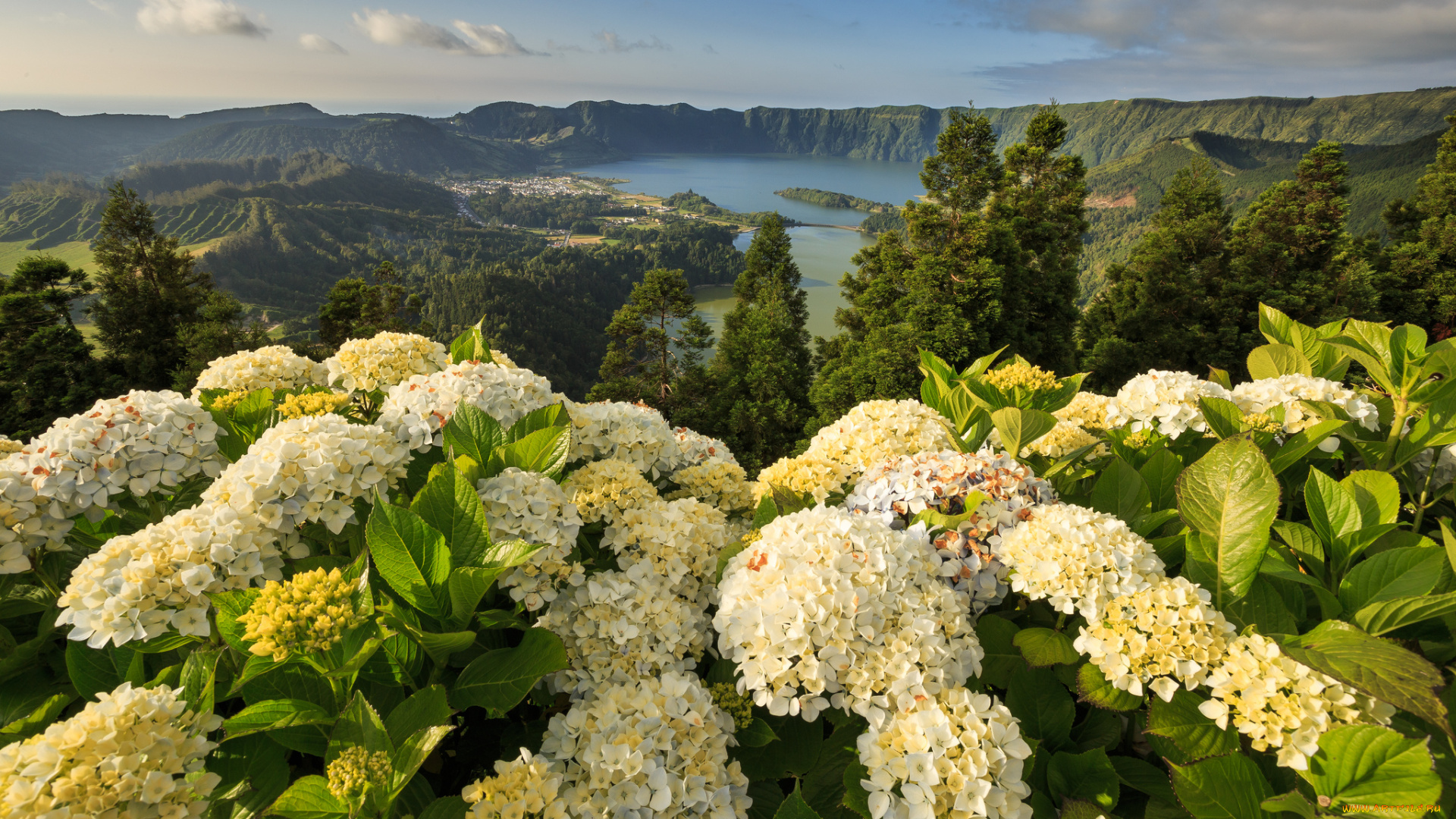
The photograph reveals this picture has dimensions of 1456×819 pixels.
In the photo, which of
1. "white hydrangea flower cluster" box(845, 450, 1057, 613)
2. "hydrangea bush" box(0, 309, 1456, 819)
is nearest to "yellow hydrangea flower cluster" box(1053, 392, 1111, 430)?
"hydrangea bush" box(0, 309, 1456, 819)

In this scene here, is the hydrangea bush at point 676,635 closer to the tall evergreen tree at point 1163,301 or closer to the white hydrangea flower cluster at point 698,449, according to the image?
the white hydrangea flower cluster at point 698,449

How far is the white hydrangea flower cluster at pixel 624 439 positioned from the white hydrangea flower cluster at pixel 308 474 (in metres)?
0.75

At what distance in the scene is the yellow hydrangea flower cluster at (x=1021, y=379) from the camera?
293cm

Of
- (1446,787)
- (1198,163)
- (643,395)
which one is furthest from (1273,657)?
(1198,163)

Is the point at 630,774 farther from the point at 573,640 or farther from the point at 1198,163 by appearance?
the point at 1198,163

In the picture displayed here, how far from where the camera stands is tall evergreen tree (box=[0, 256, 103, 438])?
99.6ft

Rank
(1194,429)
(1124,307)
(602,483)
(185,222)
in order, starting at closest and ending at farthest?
(602,483), (1194,429), (1124,307), (185,222)

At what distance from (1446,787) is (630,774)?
188cm

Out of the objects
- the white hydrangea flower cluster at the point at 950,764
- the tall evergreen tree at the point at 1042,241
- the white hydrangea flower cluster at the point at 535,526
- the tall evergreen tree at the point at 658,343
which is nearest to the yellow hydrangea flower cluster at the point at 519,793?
the white hydrangea flower cluster at the point at 535,526

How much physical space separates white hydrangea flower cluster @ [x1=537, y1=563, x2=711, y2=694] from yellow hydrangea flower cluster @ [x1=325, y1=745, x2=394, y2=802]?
20.8 inches

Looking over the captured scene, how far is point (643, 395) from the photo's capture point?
3744 cm

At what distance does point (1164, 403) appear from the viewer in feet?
9.02

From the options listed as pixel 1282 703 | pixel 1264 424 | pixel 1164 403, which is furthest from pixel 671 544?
pixel 1264 424

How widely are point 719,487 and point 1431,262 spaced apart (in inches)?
1930
